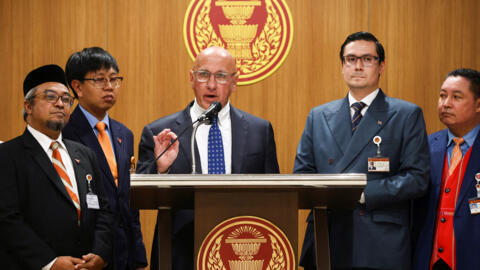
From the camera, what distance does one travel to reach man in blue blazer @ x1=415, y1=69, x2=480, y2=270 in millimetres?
2820

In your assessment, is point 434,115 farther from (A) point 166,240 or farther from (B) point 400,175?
(A) point 166,240

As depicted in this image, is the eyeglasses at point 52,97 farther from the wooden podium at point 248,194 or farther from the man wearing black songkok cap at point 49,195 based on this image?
the wooden podium at point 248,194

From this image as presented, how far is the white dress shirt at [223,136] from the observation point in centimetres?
282

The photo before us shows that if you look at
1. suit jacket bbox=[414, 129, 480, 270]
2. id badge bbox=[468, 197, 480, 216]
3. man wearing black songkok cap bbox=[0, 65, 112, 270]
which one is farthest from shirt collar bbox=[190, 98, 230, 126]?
id badge bbox=[468, 197, 480, 216]

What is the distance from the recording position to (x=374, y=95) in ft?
10.0

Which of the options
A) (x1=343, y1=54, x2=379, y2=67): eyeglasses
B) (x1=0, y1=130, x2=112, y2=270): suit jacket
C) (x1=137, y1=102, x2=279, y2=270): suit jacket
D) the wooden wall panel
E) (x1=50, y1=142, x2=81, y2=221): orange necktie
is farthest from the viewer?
the wooden wall panel

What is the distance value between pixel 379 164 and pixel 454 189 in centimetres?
46

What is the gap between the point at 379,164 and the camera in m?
2.83

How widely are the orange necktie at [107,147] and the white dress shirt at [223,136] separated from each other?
644 mm

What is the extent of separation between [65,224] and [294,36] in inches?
101

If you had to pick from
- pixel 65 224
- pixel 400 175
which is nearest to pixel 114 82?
pixel 65 224

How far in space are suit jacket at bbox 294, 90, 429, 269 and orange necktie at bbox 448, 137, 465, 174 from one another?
246 mm

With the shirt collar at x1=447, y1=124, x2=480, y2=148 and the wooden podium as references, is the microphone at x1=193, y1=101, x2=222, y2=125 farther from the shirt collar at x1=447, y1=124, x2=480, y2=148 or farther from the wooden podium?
the shirt collar at x1=447, y1=124, x2=480, y2=148

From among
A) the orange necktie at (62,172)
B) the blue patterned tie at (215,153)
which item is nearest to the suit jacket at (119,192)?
the orange necktie at (62,172)
